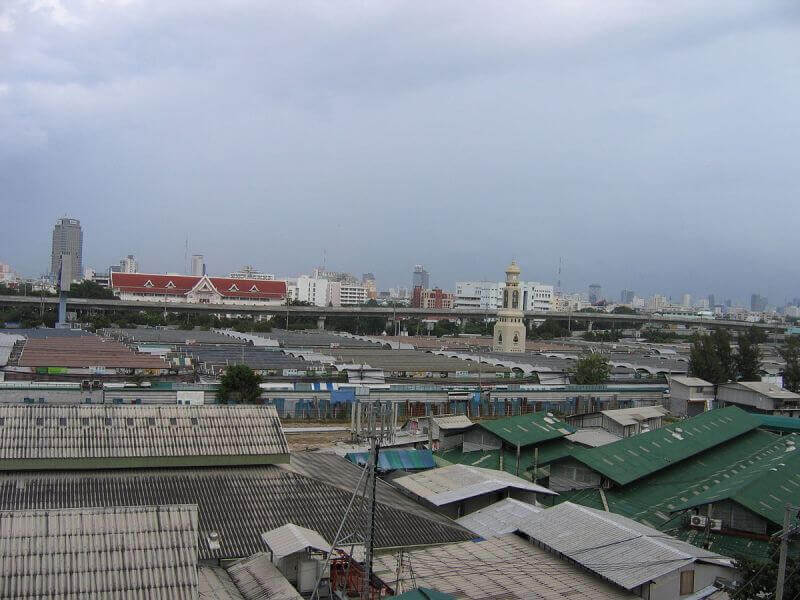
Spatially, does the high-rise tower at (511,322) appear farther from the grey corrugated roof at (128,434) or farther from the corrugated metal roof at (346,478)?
the grey corrugated roof at (128,434)

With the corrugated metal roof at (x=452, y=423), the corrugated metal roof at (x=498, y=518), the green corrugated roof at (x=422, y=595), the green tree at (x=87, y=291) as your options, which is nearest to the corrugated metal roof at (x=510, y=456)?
the corrugated metal roof at (x=452, y=423)

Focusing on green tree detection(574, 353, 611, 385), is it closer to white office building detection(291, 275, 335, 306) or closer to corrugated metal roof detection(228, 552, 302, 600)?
corrugated metal roof detection(228, 552, 302, 600)

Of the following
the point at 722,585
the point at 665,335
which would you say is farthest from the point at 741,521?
the point at 665,335

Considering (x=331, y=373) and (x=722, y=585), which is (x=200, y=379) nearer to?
(x=331, y=373)

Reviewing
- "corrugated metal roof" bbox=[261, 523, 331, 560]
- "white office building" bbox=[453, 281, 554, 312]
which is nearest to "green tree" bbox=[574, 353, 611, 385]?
"corrugated metal roof" bbox=[261, 523, 331, 560]

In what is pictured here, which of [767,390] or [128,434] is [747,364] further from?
[128,434]

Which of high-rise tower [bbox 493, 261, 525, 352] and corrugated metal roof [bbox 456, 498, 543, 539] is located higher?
high-rise tower [bbox 493, 261, 525, 352]

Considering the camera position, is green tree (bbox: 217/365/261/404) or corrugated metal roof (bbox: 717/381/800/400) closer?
green tree (bbox: 217/365/261/404)
